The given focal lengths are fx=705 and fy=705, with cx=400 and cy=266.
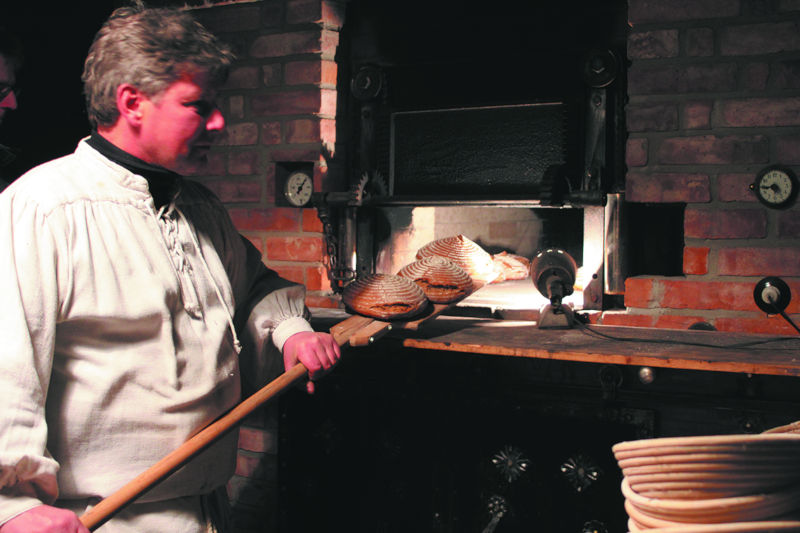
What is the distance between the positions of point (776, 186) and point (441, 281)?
92 centimetres

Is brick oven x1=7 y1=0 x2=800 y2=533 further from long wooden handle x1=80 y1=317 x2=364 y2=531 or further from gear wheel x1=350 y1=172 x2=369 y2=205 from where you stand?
long wooden handle x1=80 y1=317 x2=364 y2=531

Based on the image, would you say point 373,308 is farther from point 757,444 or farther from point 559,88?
point 757,444

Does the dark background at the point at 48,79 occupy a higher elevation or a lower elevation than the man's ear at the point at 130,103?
higher

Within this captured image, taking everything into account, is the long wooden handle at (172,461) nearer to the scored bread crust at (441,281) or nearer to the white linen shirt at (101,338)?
the white linen shirt at (101,338)

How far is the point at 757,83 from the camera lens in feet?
6.17

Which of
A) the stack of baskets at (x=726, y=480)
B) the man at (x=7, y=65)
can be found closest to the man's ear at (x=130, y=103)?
the man at (x=7, y=65)

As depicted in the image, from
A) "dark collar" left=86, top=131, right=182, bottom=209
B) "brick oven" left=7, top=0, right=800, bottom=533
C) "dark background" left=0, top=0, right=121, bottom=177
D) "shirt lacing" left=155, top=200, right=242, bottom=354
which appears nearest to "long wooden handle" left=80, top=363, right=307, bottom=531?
"shirt lacing" left=155, top=200, right=242, bottom=354

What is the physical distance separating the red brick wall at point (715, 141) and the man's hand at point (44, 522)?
5.02 ft

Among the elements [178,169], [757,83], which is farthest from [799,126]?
[178,169]

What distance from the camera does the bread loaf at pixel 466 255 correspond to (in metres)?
2.03

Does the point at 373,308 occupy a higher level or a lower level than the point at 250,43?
lower

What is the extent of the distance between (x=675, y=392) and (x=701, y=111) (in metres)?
0.78

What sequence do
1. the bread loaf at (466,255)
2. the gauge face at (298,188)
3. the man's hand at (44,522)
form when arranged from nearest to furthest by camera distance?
the man's hand at (44,522)
the bread loaf at (466,255)
the gauge face at (298,188)

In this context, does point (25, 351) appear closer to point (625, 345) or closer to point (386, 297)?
point (386, 297)
